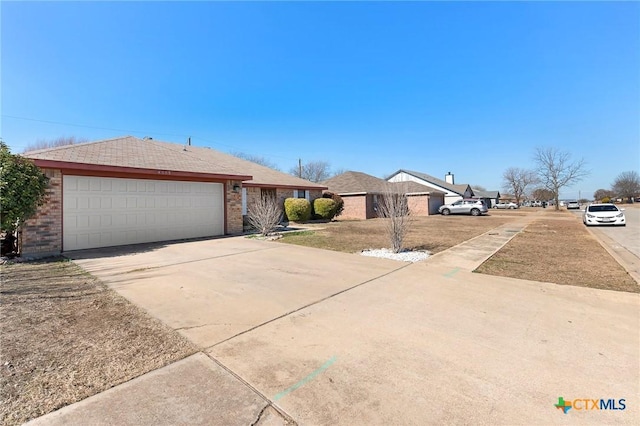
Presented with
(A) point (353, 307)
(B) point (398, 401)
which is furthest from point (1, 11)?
(B) point (398, 401)

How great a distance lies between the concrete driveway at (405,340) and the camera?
2268 millimetres

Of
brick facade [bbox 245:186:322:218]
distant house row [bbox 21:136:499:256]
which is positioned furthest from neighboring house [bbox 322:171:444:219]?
distant house row [bbox 21:136:499:256]

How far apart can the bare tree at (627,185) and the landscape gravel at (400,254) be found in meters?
99.8

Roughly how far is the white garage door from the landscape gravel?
272 inches

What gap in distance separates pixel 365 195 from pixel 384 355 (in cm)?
2188

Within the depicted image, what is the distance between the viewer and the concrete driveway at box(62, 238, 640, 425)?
2.27m

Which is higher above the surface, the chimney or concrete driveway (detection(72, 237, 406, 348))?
the chimney

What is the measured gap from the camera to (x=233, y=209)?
13.1 m

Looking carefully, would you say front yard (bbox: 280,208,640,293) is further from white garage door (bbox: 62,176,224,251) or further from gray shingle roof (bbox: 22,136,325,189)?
gray shingle roof (bbox: 22,136,325,189)

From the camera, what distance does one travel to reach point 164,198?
35.3ft

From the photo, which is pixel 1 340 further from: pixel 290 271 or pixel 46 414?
pixel 290 271

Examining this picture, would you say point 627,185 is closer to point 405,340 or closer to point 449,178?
point 449,178

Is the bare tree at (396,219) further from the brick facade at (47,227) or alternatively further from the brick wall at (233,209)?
the brick facade at (47,227)

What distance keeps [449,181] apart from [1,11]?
55199mm
